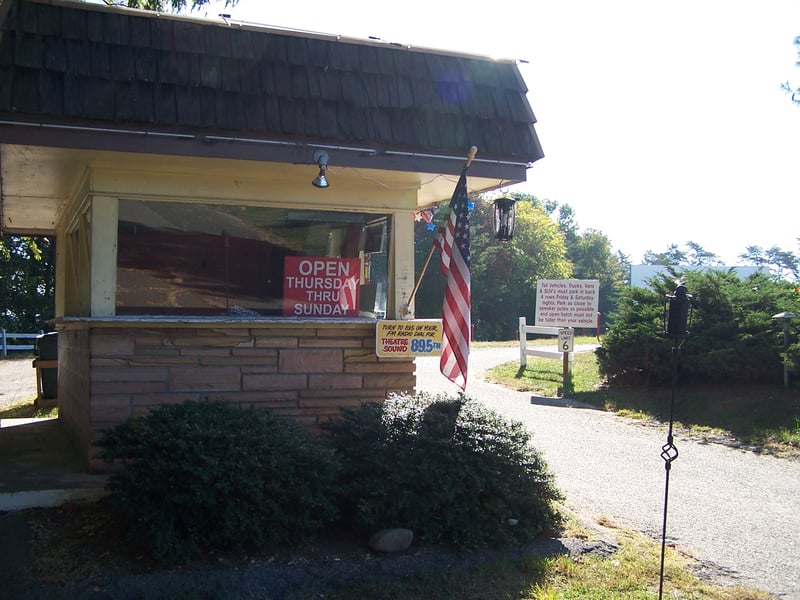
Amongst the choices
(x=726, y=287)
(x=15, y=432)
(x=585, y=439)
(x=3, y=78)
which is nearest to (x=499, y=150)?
(x=3, y=78)

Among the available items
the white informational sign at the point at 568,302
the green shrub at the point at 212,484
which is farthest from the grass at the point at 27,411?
the white informational sign at the point at 568,302

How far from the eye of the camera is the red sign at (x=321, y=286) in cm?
730

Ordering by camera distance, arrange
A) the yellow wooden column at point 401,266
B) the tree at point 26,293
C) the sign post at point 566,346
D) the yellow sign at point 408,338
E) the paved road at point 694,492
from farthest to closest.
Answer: the tree at point 26,293, the sign post at point 566,346, the yellow wooden column at point 401,266, the yellow sign at point 408,338, the paved road at point 694,492

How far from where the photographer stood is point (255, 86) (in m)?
6.40

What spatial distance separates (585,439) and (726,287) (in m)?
4.96

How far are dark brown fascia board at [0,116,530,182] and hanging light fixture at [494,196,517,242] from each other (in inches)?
53.7

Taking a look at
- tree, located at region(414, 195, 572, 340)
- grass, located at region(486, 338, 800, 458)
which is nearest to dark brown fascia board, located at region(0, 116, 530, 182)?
grass, located at region(486, 338, 800, 458)

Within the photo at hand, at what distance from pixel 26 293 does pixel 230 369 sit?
3025 centimetres

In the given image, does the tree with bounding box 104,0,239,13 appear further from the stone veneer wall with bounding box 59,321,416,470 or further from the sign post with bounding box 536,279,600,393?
the sign post with bounding box 536,279,600,393

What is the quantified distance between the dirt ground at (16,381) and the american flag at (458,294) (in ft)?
33.3

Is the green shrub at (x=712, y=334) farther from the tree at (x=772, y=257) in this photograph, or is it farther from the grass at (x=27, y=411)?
the tree at (x=772, y=257)

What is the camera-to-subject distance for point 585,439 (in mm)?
10812

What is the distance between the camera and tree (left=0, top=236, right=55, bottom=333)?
3219 cm

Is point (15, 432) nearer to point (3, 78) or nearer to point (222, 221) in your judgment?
point (222, 221)
